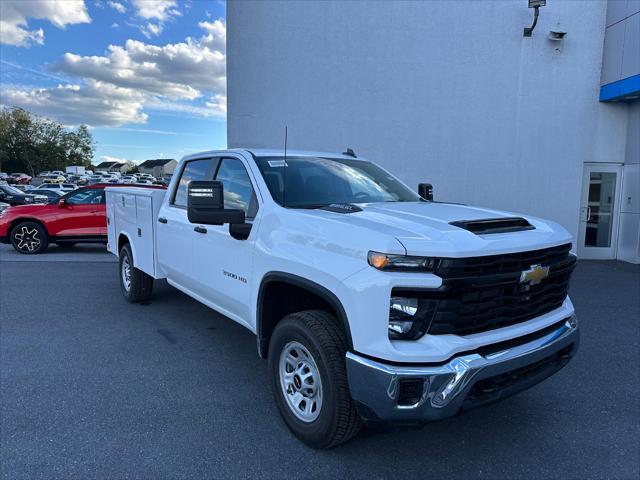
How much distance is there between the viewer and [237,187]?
405 centimetres

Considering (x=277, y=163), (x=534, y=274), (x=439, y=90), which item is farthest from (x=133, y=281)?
(x=439, y=90)

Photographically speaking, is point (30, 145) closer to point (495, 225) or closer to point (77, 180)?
point (77, 180)

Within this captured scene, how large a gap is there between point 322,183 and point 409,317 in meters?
1.75

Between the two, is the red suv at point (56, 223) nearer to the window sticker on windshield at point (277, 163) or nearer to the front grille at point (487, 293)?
the window sticker on windshield at point (277, 163)

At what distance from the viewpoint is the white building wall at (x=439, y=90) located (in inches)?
436

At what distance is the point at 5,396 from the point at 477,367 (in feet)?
11.6

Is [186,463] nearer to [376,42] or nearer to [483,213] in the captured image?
[483,213]

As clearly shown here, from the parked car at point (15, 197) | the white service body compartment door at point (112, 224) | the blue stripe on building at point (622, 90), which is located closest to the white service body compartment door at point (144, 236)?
the white service body compartment door at point (112, 224)

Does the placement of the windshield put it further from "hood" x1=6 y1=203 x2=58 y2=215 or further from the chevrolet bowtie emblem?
"hood" x1=6 y1=203 x2=58 y2=215

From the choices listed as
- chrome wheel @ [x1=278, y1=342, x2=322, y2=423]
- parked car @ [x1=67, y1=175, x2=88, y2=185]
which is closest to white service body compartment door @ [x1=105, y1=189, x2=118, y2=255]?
chrome wheel @ [x1=278, y1=342, x2=322, y2=423]

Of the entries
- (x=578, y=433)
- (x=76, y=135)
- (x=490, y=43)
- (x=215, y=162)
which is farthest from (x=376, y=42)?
(x=76, y=135)

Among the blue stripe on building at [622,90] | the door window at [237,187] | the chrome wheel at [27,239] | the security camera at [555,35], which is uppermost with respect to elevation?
the security camera at [555,35]

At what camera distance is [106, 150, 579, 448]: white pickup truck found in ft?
8.11

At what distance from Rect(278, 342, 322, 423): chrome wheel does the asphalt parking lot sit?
0.25 metres
